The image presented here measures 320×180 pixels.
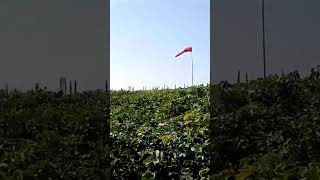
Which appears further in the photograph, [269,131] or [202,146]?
[269,131]

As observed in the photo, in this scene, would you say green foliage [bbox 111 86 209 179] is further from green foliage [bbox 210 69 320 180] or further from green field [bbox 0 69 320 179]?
green foliage [bbox 210 69 320 180]

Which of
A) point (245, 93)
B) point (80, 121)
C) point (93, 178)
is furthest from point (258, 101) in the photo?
point (93, 178)

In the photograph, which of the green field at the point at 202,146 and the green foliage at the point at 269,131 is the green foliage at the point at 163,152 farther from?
the green foliage at the point at 269,131

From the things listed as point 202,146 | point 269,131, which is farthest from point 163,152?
point 269,131

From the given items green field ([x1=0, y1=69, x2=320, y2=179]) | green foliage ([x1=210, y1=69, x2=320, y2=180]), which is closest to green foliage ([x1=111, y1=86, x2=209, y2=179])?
green field ([x1=0, y1=69, x2=320, y2=179])

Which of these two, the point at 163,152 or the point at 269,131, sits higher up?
the point at 269,131

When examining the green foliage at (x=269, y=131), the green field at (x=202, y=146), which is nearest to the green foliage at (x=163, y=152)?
the green field at (x=202, y=146)

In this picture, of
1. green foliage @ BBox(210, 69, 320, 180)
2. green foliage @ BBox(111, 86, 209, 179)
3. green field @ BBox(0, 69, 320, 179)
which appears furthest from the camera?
green foliage @ BBox(111, 86, 209, 179)

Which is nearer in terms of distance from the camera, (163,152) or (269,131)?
(163,152)

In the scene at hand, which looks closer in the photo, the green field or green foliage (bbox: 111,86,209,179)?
the green field

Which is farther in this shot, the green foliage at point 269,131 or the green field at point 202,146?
the green field at point 202,146

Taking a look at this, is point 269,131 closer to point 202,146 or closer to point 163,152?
point 202,146

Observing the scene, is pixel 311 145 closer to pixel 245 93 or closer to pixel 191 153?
pixel 191 153

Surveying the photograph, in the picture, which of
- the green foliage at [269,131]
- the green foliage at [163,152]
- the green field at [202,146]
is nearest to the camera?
the green foliage at [269,131]
